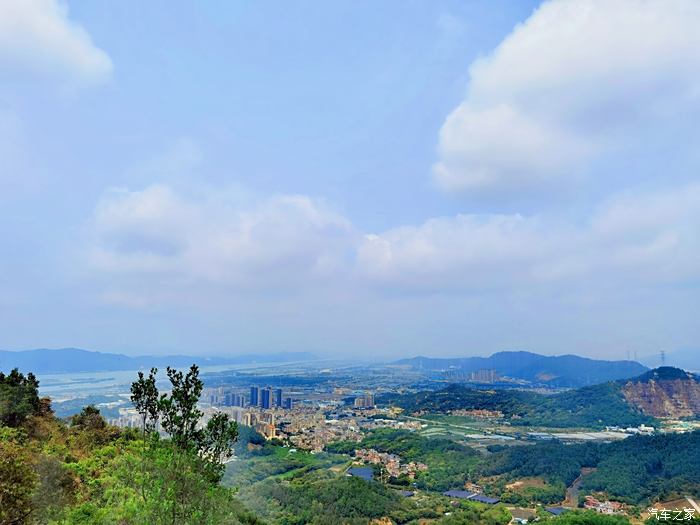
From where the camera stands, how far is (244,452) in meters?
26.9

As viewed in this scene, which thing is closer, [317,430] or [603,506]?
[603,506]

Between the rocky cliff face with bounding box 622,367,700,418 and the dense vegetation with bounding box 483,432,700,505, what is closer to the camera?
the dense vegetation with bounding box 483,432,700,505

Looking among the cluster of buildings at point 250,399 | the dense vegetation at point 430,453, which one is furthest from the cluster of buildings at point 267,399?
the dense vegetation at point 430,453

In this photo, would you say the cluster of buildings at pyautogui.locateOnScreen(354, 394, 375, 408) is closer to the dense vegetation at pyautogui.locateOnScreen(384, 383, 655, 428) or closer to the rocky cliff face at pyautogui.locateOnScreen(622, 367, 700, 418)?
the dense vegetation at pyautogui.locateOnScreen(384, 383, 655, 428)

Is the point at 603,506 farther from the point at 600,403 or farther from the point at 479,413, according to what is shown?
the point at 600,403

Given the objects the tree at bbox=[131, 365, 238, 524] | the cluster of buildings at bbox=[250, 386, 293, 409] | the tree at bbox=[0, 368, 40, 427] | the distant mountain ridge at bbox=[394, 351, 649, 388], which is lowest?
the distant mountain ridge at bbox=[394, 351, 649, 388]

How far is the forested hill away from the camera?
44469 mm

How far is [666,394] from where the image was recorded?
4847 centimetres

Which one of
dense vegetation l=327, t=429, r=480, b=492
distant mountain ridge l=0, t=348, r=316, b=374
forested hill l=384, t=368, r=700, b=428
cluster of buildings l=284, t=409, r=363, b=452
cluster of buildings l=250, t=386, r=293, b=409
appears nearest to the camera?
dense vegetation l=327, t=429, r=480, b=492

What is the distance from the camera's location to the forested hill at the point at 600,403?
4447 cm

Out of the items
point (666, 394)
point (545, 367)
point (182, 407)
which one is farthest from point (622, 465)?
point (545, 367)

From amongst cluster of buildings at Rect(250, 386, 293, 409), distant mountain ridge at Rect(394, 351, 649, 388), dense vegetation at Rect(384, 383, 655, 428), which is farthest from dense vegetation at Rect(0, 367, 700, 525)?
distant mountain ridge at Rect(394, 351, 649, 388)

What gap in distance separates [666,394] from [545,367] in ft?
194

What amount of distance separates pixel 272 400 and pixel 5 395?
120ft
